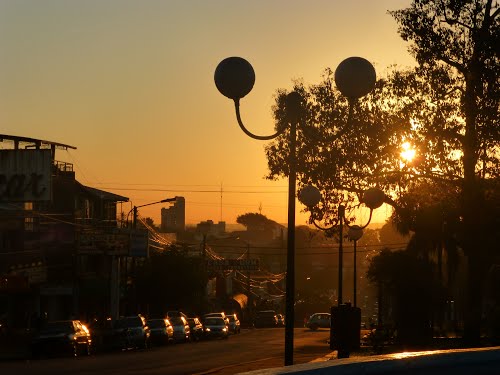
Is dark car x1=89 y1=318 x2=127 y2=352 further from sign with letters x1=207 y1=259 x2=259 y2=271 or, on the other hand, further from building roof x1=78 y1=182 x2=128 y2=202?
sign with letters x1=207 y1=259 x2=259 y2=271

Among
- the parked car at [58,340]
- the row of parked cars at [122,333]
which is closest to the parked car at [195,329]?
the row of parked cars at [122,333]

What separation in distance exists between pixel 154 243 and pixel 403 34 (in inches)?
2387

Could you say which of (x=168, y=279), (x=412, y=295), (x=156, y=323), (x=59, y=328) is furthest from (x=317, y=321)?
(x=412, y=295)

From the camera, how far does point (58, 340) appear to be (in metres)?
39.6

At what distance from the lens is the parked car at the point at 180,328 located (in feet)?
182

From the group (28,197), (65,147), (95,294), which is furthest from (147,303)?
(28,197)

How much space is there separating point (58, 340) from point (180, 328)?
56.3ft

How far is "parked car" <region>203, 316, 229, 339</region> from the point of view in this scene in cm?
6209

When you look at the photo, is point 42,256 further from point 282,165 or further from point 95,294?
point 282,165

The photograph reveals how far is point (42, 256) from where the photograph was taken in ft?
203

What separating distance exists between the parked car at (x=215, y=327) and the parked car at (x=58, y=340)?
2201cm

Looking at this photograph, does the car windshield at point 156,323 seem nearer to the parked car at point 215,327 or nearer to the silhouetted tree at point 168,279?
Result: the parked car at point 215,327

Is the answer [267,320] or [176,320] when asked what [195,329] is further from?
[267,320]

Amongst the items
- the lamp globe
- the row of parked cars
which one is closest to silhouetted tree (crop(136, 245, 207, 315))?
the row of parked cars
